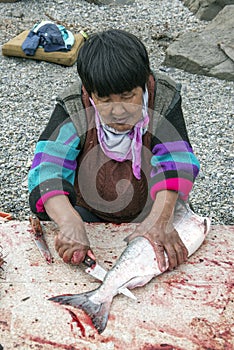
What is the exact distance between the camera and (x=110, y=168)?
8.80ft

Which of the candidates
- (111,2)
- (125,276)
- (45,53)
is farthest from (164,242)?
(111,2)

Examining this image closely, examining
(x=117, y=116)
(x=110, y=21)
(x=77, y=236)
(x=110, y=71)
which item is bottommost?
(x=110, y=21)

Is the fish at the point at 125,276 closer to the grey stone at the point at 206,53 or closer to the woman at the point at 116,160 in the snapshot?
the woman at the point at 116,160

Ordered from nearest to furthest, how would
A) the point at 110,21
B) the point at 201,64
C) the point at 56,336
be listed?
the point at 56,336 < the point at 201,64 < the point at 110,21

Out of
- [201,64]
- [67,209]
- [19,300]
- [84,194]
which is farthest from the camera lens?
[201,64]

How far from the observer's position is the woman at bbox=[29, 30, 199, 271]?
8.00ft

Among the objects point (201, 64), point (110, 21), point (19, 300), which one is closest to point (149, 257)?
point (19, 300)

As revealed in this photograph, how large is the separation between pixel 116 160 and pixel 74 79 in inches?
143

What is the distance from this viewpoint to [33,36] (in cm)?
654

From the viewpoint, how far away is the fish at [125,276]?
2.27 meters

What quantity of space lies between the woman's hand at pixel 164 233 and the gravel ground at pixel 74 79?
1413 millimetres

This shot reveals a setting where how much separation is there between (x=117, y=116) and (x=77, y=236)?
1.74 feet

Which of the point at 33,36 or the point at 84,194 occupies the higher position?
the point at 84,194

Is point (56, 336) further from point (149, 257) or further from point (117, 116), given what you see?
point (117, 116)
